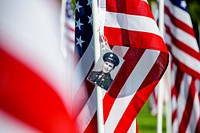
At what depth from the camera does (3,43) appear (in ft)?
11.4

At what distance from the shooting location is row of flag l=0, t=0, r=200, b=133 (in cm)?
347

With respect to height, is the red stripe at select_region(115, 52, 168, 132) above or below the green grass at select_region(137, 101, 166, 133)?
above

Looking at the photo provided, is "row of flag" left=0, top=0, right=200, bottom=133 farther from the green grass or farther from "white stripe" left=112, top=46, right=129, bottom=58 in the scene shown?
the green grass

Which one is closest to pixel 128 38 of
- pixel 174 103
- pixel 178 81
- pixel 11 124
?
pixel 11 124

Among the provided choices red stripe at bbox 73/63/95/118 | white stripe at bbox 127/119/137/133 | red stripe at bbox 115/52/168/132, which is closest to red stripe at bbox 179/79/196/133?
white stripe at bbox 127/119/137/133

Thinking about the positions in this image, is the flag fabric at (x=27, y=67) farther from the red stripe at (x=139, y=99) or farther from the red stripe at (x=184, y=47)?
the red stripe at (x=184, y=47)

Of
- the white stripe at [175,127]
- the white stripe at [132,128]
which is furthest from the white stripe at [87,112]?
the white stripe at [175,127]

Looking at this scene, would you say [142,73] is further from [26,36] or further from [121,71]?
[26,36]

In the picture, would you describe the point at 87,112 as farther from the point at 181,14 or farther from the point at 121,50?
the point at 181,14

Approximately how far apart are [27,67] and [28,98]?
125mm

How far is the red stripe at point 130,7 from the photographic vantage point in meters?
6.06

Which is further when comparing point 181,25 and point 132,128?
point 181,25

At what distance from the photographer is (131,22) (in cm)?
609

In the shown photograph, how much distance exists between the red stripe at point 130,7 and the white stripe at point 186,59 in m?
3.44
